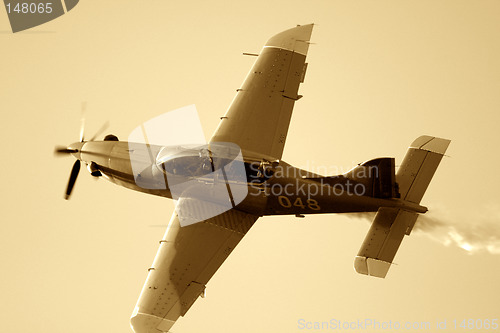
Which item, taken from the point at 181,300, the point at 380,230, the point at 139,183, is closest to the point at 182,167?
the point at 139,183

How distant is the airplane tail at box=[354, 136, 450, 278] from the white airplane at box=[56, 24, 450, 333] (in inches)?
1.1

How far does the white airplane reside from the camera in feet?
76.8

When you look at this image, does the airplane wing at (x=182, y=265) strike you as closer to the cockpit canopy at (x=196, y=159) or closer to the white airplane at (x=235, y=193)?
the white airplane at (x=235, y=193)

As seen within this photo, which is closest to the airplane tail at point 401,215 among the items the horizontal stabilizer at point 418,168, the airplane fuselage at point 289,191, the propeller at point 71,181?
the horizontal stabilizer at point 418,168

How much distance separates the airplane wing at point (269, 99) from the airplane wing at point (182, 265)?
7.18ft

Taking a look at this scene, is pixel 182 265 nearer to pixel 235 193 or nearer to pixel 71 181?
pixel 235 193

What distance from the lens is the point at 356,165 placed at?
24.3 meters

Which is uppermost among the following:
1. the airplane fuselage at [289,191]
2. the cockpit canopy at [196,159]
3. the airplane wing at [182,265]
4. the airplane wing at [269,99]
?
the airplane wing at [269,99]

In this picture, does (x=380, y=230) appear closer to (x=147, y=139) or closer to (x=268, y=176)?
(x=268, y=176)

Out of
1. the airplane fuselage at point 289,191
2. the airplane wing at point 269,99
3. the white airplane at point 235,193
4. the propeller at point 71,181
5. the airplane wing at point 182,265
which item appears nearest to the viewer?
the airplane wing at point 182,265

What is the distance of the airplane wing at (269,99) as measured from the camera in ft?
82.2

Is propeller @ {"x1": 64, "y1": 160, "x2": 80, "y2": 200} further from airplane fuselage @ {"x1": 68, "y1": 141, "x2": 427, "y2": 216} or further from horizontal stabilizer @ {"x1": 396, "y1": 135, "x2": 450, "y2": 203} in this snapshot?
horizontal stabilizer @ {"x1": 396, "y1": 135, "x2": 450, "y2": 203}
